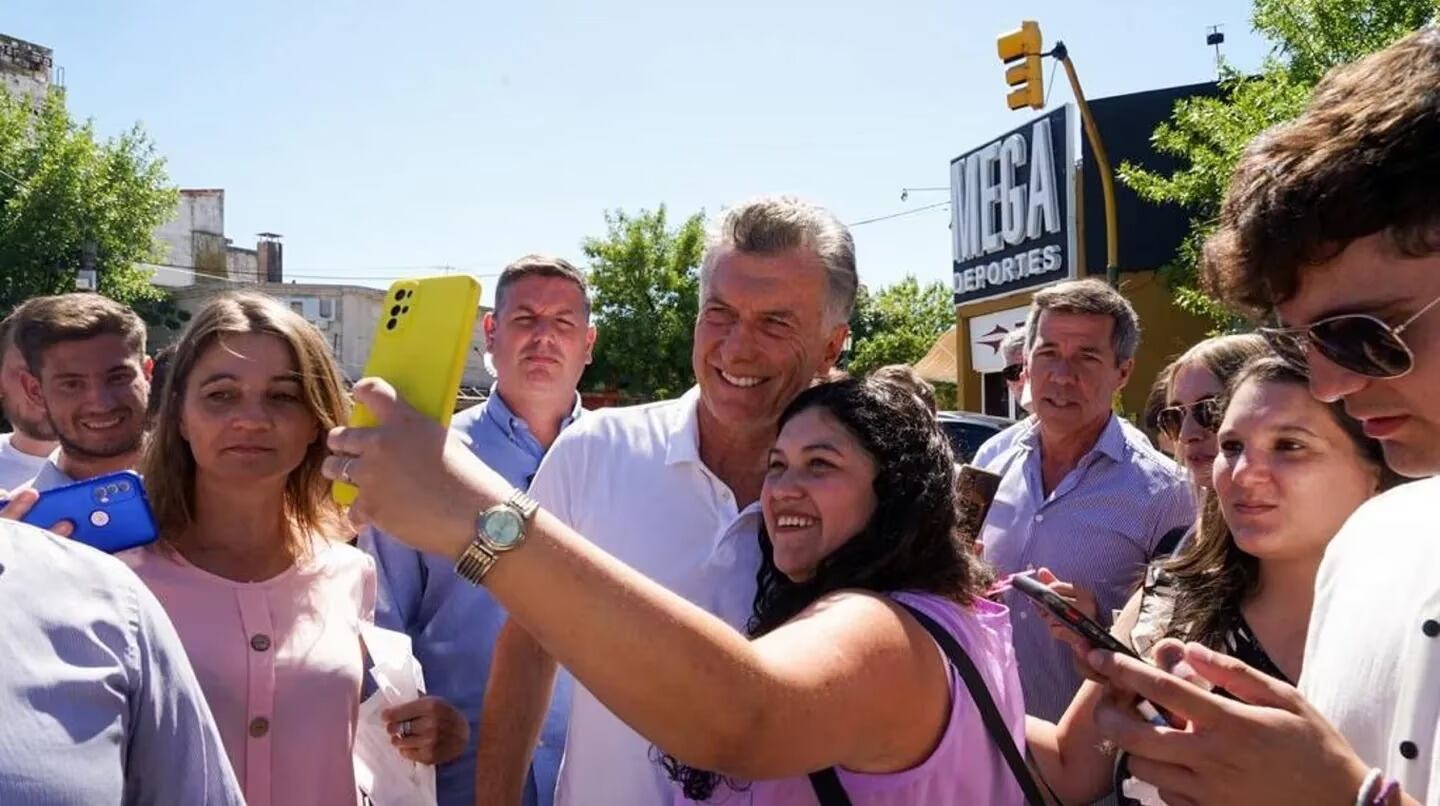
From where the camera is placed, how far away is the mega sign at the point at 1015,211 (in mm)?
18047

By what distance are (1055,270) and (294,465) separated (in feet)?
55.5

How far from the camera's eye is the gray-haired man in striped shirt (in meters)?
3.55

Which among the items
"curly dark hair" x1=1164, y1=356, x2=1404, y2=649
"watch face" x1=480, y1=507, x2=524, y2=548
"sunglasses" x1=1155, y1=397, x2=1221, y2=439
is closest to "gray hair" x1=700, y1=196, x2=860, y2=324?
"curly dark hair" x1=1164, y1=356, x2=1404, y2=649

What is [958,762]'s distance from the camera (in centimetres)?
176

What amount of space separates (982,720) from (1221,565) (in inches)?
47.1

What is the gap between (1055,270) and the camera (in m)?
18.1

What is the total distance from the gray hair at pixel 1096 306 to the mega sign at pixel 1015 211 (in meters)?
13.8

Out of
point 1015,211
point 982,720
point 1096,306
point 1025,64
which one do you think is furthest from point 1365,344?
point 1015,211

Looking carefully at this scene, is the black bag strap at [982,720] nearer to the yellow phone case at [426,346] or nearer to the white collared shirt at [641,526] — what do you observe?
the white collared shirt at [641,526]

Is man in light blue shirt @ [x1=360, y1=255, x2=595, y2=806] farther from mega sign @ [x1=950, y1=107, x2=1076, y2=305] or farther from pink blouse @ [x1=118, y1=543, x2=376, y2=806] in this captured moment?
mega sign @ [x1=950, y1=107, x2=1076, y2=305]

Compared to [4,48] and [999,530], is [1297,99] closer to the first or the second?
[999,530]

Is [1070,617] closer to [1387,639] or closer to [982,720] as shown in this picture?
[982,720]

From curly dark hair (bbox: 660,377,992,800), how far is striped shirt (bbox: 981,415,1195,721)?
150 centimetres

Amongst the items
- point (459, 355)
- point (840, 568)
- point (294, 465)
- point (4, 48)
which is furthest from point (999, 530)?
point (4, 48)
